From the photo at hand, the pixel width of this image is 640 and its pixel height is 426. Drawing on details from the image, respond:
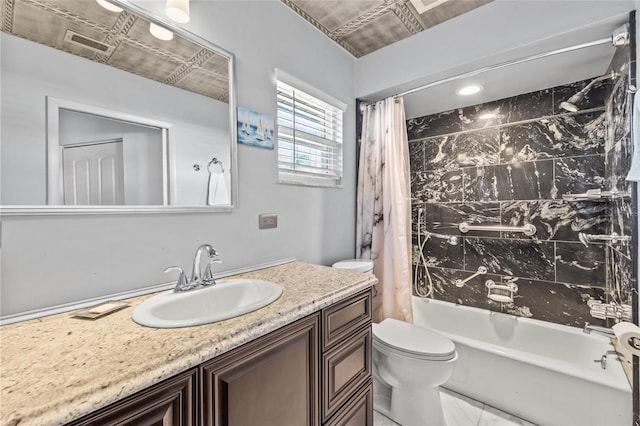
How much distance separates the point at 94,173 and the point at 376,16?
1855 mm

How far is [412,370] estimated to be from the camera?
1.50 metres

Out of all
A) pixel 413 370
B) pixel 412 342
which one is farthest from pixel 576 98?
pixel 413 370

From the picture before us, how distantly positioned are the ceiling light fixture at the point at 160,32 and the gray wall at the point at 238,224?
0.06m

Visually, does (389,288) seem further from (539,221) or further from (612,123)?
(612,123)

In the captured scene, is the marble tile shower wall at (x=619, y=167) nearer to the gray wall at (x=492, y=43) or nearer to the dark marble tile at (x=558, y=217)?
the dark marble tile at (x=558, y=217)

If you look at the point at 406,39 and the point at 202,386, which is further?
the point at 406,39

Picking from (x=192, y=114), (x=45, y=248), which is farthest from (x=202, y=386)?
(x=192, y=114)

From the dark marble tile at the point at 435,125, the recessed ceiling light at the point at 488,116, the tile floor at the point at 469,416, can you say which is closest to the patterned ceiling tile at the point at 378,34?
the dark marble tile at the point at 435,125

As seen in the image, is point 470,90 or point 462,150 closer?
point 470,90

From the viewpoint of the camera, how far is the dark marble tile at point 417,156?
271 cm

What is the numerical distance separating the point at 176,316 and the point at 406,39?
89.9 inches

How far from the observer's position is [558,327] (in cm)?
197

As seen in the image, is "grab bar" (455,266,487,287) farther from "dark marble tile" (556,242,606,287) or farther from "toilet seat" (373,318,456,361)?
"toilet seat" (373,318,456,361)

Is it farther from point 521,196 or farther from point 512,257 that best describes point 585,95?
point 512,257
